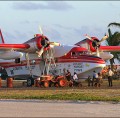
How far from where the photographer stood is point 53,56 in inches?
1610

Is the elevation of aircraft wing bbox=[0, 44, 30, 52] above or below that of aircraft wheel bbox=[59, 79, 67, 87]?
above

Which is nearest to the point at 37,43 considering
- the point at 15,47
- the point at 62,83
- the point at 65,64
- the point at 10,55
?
the point at 15,47

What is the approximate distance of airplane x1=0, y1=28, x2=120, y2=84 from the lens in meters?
39.0

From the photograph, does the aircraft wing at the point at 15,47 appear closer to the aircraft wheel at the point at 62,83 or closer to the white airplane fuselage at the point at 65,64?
the white airplane fuselage at the point at 65,64

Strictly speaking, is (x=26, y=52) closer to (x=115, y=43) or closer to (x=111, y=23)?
(x=111, y=23)

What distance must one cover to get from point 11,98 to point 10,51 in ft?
57.0

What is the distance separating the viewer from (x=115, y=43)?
64.2 m

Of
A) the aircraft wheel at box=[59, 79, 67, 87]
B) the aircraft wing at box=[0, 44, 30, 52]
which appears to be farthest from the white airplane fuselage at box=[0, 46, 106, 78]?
the aircraft wheel at box=[59, 79, 67, 87]

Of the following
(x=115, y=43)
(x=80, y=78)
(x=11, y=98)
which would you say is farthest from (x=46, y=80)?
(x=115, y=43)

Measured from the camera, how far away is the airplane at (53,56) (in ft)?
128

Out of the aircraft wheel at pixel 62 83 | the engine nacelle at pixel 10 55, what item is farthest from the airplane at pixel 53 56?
the aircraft wheel at pixel 62 83

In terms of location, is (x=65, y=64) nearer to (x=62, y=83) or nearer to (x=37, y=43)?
(x=62, y=83)

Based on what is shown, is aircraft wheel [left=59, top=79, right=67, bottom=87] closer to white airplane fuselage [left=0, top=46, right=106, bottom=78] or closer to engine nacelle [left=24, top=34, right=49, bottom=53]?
white airplane fuselage [left=0, top=46, right=106, bottom=78]

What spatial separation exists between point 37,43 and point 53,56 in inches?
86.4
